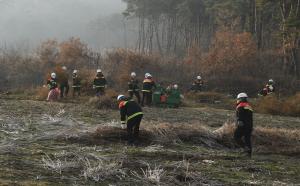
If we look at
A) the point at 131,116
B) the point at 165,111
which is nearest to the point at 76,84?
the point at 165,111

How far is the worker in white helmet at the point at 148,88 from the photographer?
76.5ft

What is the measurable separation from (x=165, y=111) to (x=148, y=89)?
1.83 meters

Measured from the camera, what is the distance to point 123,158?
10203 mm

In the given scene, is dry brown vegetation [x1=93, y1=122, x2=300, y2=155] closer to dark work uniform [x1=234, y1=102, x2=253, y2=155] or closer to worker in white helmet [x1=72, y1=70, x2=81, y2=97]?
dark work uniform [x1=234, y1=102, x2=253, y2=155]

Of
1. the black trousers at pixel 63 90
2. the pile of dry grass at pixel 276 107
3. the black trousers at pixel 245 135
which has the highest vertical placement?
the black trousers at pixel 63 90

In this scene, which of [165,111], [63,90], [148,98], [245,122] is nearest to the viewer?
[245,122]

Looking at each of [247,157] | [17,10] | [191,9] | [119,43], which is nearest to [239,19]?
[191,9]

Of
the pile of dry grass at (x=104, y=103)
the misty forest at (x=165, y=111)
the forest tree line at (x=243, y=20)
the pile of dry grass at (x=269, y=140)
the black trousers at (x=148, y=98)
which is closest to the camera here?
the misty forest at (x=165, y=111)

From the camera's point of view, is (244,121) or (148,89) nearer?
(244,121)

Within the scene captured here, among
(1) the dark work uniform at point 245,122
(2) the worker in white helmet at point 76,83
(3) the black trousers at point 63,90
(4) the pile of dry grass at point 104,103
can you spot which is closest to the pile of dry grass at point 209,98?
(2) the worker in white helmet at point 76,83

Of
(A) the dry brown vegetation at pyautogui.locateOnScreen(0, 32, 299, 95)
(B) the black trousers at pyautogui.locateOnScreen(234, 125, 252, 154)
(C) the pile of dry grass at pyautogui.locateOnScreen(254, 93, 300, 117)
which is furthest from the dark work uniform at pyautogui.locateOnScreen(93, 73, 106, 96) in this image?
(B) the black trousers at pyautogui.locateOnScreen(234, 125, 252, 154)

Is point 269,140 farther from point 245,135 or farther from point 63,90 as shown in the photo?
point 63,90

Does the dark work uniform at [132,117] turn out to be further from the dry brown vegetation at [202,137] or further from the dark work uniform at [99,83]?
the dark work uniform at [99,83]

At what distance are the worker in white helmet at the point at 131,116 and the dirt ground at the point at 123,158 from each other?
1.09 feet
